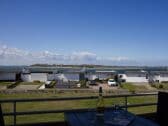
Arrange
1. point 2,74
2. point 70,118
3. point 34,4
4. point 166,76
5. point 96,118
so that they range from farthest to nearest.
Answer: point 166,76 → point 2,74 → point 34,4 → point 70,118 → point 96,118

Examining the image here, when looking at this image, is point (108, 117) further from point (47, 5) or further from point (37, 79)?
point (37, 79)

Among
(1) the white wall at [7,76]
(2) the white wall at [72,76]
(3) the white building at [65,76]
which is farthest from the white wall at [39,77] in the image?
(2) the white wall at [72,76]

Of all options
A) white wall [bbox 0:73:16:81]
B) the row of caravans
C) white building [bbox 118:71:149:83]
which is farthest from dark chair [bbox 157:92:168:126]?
white building [bbox 118:71:149:83]

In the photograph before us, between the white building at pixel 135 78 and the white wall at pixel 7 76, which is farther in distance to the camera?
the white building at pixel 135 78

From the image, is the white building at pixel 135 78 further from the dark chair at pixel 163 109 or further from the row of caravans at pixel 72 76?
the dark chair at pixel 163 109

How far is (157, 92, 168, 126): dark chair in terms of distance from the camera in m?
3.01

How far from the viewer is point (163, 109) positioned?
10.0ft

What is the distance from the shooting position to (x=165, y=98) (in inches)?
120

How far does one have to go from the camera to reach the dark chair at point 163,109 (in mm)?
3012

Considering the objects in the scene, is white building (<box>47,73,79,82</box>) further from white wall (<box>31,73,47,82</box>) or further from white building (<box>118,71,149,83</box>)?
white building (<box>118,71,149,83</box>)

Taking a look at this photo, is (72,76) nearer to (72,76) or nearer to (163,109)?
(72,76)

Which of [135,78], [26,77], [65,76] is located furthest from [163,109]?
[135,78]

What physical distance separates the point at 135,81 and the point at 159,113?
38857 millimetres

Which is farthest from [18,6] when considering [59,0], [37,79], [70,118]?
[37,79]
